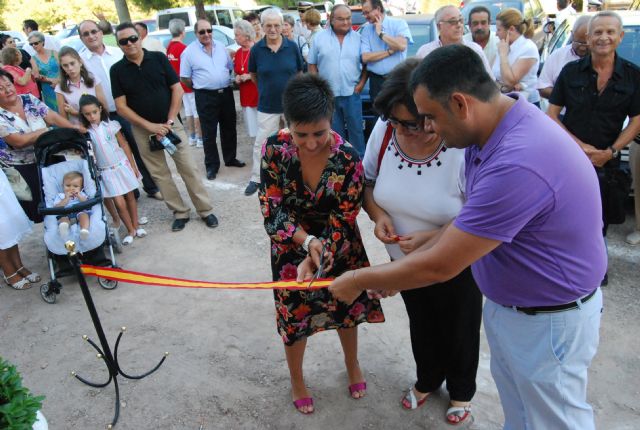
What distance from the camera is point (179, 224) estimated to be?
239 inches

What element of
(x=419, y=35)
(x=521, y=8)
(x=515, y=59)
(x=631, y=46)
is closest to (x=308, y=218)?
(x=515, y=59)

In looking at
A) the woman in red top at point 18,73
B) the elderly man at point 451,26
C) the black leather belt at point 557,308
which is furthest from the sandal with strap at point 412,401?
the woman in red top at point 18,73

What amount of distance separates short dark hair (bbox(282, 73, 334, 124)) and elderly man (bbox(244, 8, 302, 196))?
14.5 ft

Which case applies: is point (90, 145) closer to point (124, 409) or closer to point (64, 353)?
point (64, 353)

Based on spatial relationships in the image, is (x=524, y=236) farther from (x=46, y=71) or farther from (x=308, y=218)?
(x=46, y=71)


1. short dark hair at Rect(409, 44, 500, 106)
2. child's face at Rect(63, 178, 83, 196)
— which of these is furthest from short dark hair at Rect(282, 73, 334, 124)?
child's face at Rect(63, 178, 83, 196)

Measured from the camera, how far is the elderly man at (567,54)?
4973 mm

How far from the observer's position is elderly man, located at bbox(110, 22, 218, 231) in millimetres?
5613

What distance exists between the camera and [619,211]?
163 inches

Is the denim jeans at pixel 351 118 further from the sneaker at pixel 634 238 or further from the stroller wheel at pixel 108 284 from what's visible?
the stroller wheel at pixel 108 284

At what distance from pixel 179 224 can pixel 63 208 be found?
160 centimetres

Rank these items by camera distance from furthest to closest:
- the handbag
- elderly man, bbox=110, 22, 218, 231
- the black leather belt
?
elderly man, bbox=110, 22, 218, 231 → the handbag → the black leather belt

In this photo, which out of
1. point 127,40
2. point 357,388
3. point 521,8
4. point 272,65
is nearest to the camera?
point 357,388

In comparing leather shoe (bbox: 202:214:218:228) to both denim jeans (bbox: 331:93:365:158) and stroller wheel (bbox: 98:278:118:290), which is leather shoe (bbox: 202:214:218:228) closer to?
stroller wheel (bbox: 98:278:118:290)
